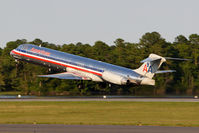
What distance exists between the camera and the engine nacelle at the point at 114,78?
6359 centimetres

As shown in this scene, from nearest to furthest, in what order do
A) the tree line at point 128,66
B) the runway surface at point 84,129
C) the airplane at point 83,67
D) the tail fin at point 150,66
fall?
the runway surface at point 84,129
the tail fin at point 150,66
the airplane at point 83,67
the tree line at point 128,66

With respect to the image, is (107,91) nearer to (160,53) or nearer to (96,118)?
(160,53)

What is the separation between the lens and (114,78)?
6425 cm

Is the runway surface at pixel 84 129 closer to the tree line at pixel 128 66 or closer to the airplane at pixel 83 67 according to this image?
the airplane at pixel 83 67

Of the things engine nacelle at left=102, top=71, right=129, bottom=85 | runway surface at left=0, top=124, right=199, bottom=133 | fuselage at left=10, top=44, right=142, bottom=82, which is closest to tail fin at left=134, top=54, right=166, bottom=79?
engine nacelle at left=102, top=71, right=129, bottom=85

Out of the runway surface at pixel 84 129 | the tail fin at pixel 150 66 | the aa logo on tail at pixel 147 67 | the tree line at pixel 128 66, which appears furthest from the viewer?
the tree line at pixel 128 66

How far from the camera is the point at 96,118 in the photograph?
34.8 metres

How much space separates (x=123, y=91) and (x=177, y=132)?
63050 millimetres

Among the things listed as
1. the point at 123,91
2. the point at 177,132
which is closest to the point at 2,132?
the point at 177,132

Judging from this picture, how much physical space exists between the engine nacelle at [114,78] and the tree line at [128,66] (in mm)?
6799

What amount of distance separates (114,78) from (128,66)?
3619 centimetres

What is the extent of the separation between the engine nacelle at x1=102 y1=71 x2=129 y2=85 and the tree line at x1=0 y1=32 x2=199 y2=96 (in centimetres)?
680

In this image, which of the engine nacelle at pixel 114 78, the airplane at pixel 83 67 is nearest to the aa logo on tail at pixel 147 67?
the airplane at pixel 83 67

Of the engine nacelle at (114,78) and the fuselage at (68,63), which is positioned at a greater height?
the fuselage at (68,63)
